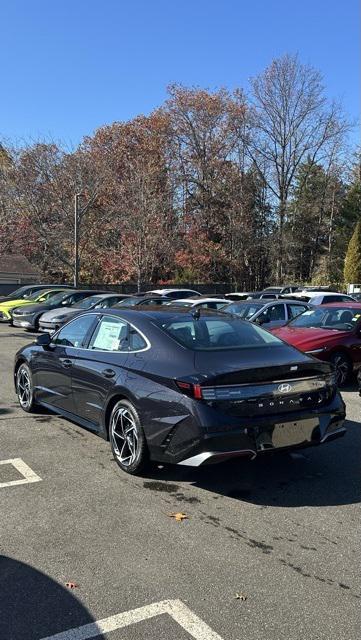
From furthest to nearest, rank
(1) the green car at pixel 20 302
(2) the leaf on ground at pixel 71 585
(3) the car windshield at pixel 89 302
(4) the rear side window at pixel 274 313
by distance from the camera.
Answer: (1) the green car at pixel 20 302 → (3) the car windshield at pixel 89 302 → (4) the rear side window at pixel 274 313 → (2) the leaf on ground at pixel 71 585

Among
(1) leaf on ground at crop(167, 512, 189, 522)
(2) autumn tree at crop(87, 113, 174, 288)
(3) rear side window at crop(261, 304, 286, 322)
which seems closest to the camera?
(1) leaf on ground at crop(167, 512, 189, 522)

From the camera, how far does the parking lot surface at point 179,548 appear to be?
2.97 meters

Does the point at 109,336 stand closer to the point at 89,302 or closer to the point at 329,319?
the point at 329,319

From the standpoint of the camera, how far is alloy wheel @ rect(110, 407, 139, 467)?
5048mm

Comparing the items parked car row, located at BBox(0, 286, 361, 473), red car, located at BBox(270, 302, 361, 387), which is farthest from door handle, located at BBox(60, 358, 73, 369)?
red car, located at BBox(270, 302, 361, 387)

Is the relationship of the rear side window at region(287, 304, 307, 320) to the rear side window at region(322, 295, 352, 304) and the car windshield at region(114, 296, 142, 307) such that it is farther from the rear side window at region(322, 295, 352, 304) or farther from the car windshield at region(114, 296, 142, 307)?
the rear side window at region(322, 295, 352, 304)

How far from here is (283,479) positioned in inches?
201

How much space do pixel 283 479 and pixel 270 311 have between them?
8487 millimetres

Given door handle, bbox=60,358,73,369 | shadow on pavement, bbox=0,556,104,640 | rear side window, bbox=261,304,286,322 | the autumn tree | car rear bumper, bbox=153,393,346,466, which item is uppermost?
the autumn tree

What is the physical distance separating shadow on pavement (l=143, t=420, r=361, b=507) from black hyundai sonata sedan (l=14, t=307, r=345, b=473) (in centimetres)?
36

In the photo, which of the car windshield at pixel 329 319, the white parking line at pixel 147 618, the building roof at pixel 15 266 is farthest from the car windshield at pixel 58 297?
the building roof at pixel 15 266

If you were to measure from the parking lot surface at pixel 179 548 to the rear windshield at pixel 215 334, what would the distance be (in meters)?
1.14

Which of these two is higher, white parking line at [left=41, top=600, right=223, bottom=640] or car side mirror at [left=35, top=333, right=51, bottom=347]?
car side mirror at [left=35, top=333, right=51, bottom=347]

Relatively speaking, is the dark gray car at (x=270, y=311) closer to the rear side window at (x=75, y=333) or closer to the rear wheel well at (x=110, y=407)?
the rear side window at (x=75, y=333)
